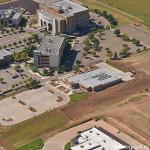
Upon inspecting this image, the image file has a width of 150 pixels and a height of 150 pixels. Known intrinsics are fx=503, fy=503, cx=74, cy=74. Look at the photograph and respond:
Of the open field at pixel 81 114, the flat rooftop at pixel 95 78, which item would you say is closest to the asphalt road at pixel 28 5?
the flat rooftop at pixel 95 78

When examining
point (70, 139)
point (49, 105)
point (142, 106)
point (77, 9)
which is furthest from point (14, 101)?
point (77, 9)

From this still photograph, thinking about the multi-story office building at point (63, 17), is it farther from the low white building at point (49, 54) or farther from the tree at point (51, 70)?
the tree at point (51, 70)

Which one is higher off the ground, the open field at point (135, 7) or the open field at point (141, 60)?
the open field at point (135, 7)

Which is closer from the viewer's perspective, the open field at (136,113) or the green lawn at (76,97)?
the open field at (136,113)

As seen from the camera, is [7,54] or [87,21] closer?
[7,54]

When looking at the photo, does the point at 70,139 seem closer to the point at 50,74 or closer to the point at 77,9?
the point at 50,74

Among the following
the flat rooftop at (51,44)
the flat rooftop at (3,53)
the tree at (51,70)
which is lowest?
the tree at (51,70)

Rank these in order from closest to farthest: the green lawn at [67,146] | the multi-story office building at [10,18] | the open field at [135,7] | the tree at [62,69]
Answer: the green lawn at [67,146] < the tree at [62,69] < the multi-story office building at [10,18] < the open field at [135,7]

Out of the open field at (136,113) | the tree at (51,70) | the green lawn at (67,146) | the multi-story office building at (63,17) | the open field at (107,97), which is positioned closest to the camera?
the green lawn at (67,146)
